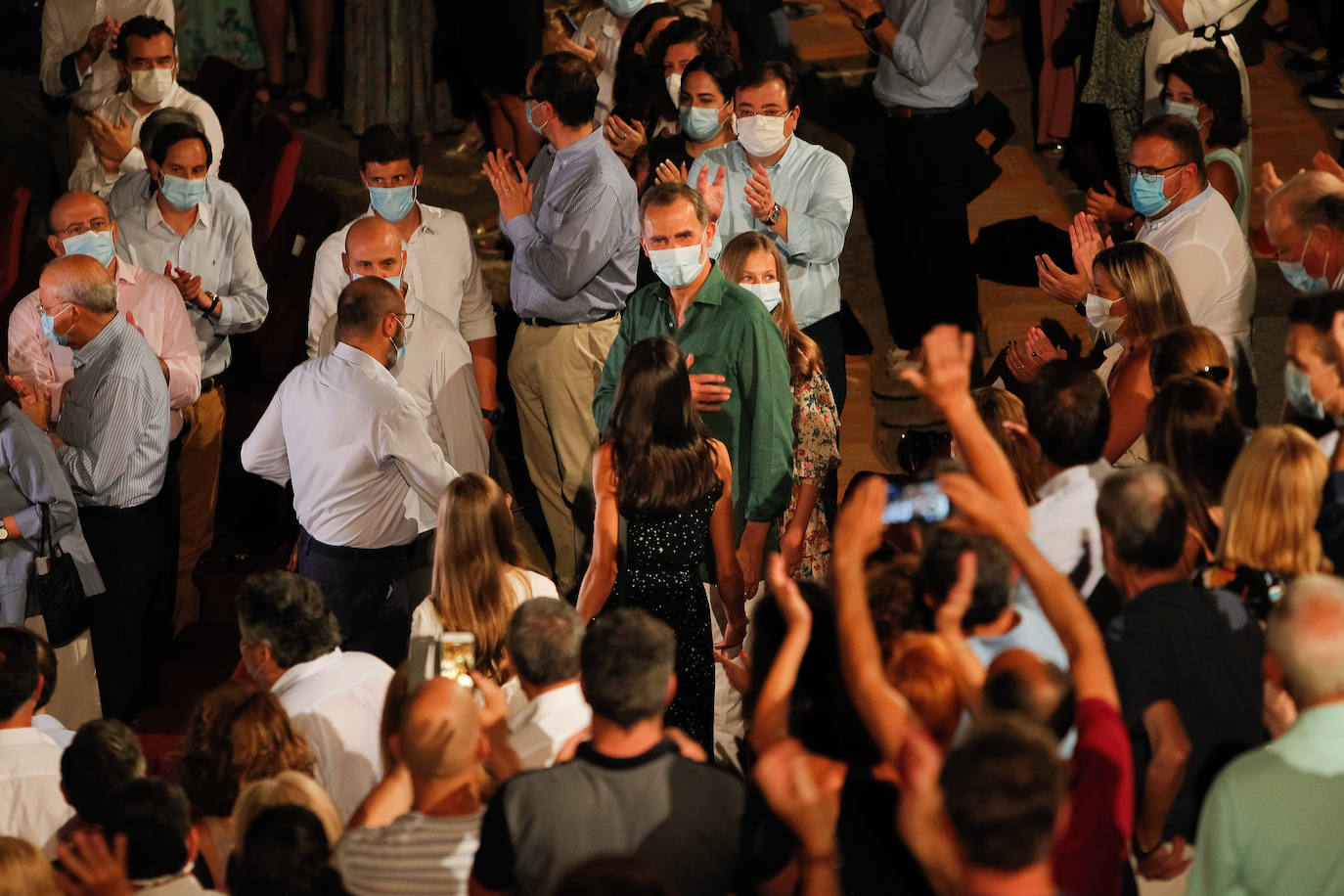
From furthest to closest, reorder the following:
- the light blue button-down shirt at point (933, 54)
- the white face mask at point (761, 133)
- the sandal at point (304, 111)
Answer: the sandal at point (304, 111)
the light blue button-down shirt at point (933, 54)
the white face mask at point (761, 133)

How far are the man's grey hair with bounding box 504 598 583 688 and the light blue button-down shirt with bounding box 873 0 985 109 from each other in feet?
12.7

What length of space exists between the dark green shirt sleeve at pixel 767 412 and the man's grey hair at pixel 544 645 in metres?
1.48

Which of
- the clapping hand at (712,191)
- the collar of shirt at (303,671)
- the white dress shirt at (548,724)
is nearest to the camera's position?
the white dress shirt at (548,724)

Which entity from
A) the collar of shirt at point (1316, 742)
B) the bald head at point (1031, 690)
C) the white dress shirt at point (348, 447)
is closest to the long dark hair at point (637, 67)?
the white dress shirt at point (348, 447)

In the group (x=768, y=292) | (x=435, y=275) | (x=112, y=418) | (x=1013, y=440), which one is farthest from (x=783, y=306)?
(x=112, y=418)

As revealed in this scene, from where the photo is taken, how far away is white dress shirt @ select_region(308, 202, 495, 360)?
555 centimetres

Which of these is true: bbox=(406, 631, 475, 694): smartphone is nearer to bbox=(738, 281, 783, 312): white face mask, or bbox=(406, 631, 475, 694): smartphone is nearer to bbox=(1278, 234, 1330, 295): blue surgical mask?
bbox=(738, 281, 783, 312): white face mask

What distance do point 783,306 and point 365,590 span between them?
1.57 meters

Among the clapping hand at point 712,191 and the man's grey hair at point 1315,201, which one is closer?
the man's grey hair at point 1315,201

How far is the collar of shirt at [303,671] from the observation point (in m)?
3.59

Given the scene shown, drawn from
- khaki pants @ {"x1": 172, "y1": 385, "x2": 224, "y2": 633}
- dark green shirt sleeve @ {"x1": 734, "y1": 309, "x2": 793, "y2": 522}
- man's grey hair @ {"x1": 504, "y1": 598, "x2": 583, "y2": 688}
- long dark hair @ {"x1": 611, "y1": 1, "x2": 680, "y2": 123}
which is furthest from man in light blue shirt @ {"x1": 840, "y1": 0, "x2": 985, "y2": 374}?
man's grey hair @ {"x1": 504, "y1": 598, "x2": 583, "y2": 688}

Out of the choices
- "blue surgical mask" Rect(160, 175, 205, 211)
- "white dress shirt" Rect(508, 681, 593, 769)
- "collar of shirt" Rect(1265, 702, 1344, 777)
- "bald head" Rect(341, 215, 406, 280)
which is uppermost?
"collar of shirt" Rect(1265, 702, 1344, 777)

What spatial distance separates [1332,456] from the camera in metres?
3.50

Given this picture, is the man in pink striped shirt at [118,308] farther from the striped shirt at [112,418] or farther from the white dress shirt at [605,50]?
the white dress shirt at [605,50]
